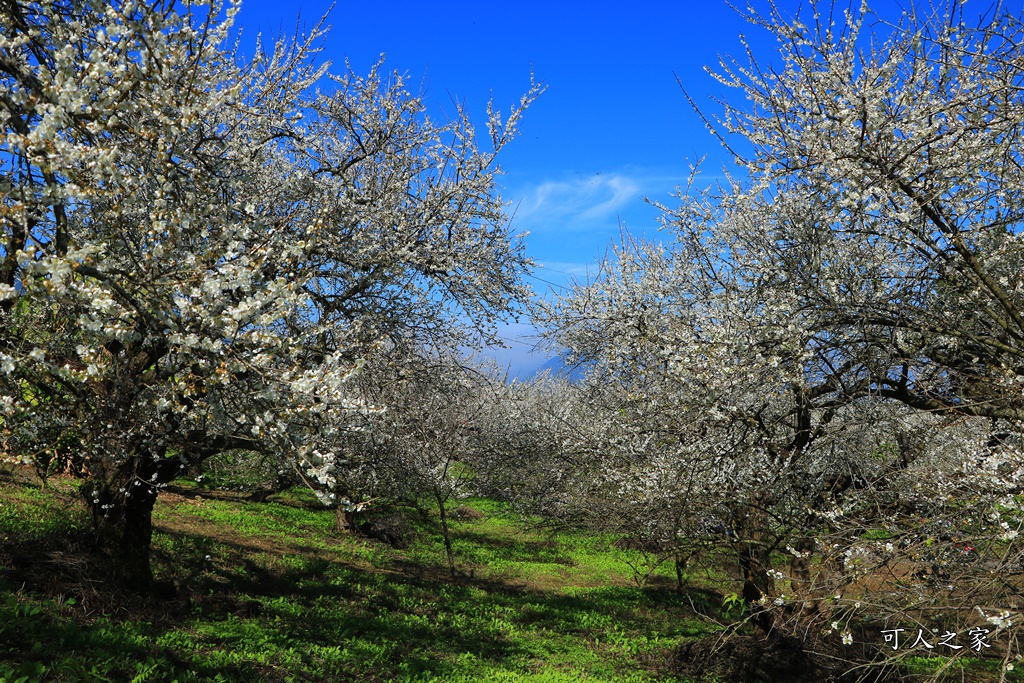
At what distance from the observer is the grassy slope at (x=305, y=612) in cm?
747

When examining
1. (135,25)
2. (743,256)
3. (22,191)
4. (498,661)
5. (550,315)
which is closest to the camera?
(22,191)

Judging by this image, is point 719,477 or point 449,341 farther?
point 449,341

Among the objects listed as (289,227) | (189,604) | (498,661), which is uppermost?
(289,227)

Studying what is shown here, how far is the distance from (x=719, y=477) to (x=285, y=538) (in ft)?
38.0

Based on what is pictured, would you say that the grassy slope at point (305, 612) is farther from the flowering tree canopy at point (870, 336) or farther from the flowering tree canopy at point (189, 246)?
the flowering tree canopy at point (870, 336)

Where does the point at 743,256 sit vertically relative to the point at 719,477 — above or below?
above

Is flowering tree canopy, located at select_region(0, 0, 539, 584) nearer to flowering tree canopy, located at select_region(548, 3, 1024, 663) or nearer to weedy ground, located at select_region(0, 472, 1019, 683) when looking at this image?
weedy ground, located at select_region(0, 472, 1019, 683)

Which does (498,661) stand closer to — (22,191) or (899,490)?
(899,490)

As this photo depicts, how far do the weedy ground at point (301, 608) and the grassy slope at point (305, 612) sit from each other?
0.03 metres

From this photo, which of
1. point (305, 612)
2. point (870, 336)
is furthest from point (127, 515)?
point (870, 336)

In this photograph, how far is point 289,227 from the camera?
26.9ft

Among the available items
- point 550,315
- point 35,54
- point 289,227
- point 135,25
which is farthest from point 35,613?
point 550,315

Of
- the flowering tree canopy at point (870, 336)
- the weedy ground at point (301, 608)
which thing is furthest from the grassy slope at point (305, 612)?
the flowering tree canopy at point (870, 336)

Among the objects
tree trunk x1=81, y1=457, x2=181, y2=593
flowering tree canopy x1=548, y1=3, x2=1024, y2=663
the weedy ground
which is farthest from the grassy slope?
flowering tree canopy x1=548, y1=3, x2=1024, y2=663
